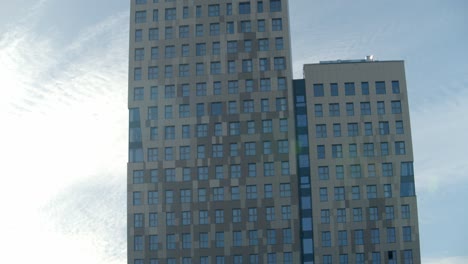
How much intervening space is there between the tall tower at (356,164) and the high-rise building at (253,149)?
18cm

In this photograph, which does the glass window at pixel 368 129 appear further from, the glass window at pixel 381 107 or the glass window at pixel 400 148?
the glass window at pixel 400 148

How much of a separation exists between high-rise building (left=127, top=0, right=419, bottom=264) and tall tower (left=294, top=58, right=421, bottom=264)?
184 mm

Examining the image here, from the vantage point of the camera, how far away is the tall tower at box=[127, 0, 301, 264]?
150 metres

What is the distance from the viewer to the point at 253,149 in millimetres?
152250

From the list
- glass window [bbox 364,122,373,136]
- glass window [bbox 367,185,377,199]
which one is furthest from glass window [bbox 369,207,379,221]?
glass window [bbox 364,122,373,136]

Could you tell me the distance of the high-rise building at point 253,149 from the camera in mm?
149000

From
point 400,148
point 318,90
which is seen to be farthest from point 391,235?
point 318,90

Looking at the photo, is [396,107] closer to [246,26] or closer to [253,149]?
[253,149]

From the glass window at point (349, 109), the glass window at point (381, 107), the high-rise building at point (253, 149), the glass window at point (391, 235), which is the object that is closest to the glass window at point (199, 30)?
the high-rise building at point (253, 149)

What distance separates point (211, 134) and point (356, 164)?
2146 cm

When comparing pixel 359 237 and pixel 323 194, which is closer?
pixel 359 237

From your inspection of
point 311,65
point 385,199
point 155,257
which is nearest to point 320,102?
point 311,65

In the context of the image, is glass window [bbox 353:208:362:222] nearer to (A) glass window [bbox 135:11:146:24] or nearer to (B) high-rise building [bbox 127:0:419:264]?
(B) high-rise building [bbox 127:0:419:264]

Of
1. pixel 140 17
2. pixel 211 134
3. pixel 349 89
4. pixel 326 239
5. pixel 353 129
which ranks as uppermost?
pixel 140 17
